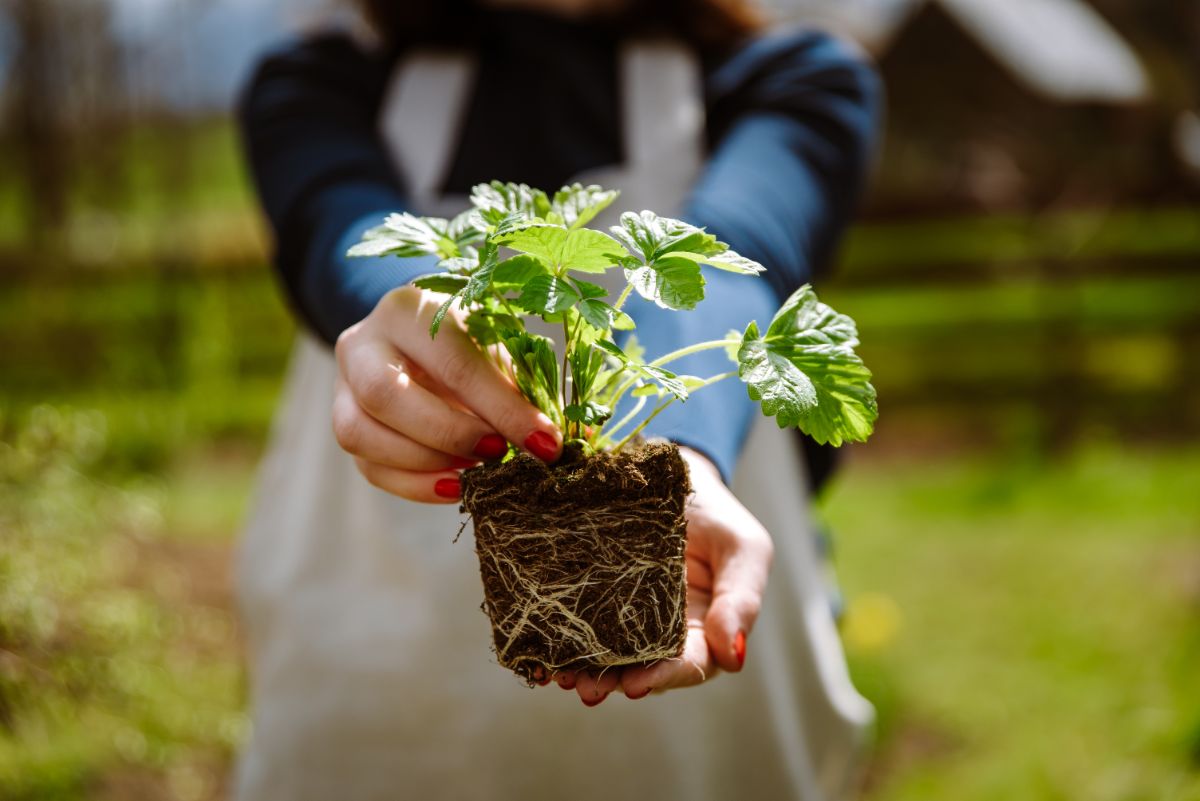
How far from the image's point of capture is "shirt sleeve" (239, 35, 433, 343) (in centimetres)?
138

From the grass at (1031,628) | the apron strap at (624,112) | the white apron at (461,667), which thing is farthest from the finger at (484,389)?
the grass at (1031,628)

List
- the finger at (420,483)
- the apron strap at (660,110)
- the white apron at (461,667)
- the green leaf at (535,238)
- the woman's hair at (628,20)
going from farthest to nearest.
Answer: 1. the woman's hair at (628,20)
2. the apron strap at (660,110)
3. the white apron at (461,667)
4. the finger at (420,483)
5. the green leaf at (535,238)

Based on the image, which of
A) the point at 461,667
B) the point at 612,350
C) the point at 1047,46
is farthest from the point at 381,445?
the point at 1047,46

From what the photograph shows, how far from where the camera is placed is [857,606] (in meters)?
4.21

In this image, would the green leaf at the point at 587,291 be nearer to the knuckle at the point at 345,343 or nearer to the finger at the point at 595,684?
the knuckle at the point at 345,343

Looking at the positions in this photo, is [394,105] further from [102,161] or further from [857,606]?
[102,161]

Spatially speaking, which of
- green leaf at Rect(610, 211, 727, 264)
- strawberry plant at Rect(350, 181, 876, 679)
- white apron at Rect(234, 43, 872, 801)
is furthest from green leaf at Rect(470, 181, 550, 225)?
white apron at Rect(234, 43, 872, 801)

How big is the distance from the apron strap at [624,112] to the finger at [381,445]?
741mm

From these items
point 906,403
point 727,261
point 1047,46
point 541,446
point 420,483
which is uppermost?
point 727,261

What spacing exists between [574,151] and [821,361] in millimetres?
979

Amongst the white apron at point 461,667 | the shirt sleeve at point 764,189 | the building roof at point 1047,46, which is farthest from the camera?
the building roof at point 1047,46

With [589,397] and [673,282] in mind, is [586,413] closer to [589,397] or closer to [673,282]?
[589,397]

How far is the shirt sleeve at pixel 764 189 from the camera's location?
1340 mm

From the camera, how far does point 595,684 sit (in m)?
1.10
